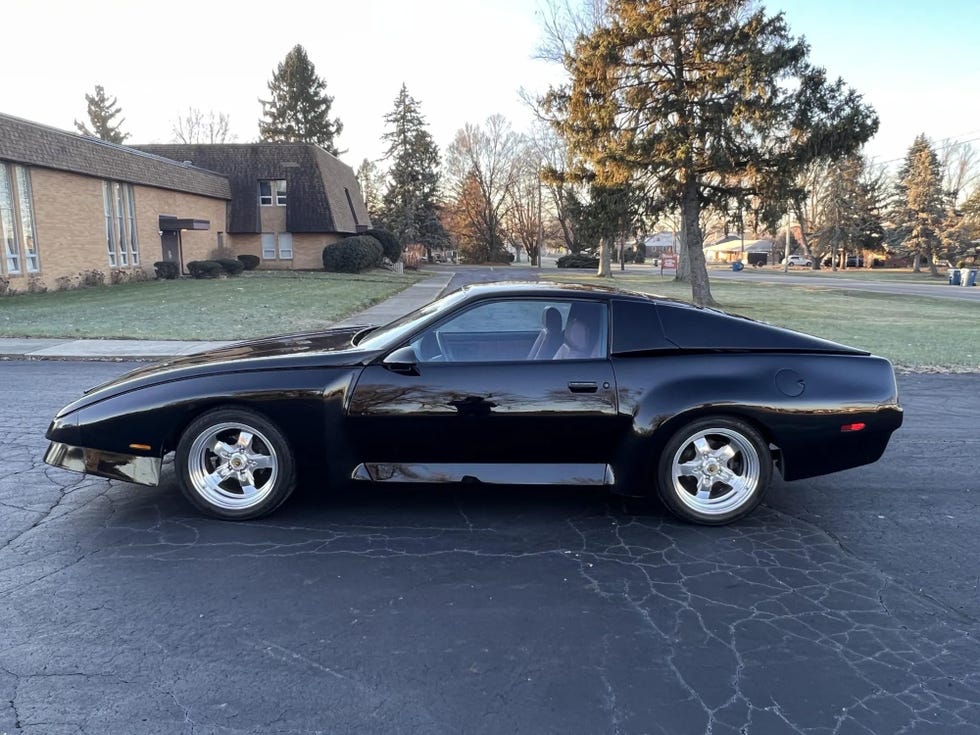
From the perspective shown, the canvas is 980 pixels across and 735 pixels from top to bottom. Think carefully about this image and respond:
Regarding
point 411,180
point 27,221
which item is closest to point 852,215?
point 411,180

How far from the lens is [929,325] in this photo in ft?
55.3

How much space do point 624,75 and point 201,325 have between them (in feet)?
43.6

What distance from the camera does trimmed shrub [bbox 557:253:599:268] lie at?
217 ft

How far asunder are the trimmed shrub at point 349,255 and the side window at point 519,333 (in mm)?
37171

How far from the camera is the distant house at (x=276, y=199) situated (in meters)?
42.5

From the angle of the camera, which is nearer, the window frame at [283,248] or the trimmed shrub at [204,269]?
the trimmed shrub at [204,269]

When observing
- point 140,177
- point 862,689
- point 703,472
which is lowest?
point 862,689

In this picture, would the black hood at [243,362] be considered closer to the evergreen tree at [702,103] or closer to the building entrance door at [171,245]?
the evergreen tree at [702,103]

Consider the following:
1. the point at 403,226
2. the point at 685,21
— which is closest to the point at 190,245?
the point at 403,226

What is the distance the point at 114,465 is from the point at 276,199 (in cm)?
4191

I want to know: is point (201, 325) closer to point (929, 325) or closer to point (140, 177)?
point (929, 325)

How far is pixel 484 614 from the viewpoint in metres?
3.25

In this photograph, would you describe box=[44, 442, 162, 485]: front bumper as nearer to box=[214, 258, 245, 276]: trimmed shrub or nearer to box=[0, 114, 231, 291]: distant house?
box=[0, 114, 231, 291]: distant house

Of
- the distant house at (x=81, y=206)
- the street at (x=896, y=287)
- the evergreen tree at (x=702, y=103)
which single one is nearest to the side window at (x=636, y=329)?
the evergreen tree at (x=702, y=103)
